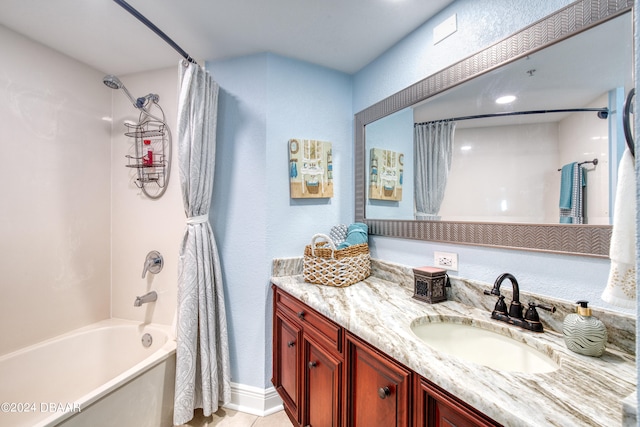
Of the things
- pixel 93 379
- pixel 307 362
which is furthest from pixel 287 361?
pixel 93 379

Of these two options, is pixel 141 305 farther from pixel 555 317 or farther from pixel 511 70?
pixel 511 70

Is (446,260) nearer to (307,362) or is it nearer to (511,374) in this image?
(511,374)

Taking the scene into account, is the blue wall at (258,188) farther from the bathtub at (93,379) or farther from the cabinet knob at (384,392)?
the cabinet knob at (384,392)

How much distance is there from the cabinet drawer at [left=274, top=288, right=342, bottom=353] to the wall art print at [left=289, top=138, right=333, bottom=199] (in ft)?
2.26

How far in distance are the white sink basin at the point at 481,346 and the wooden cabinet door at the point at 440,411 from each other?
17 centimetres

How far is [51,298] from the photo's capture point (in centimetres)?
184

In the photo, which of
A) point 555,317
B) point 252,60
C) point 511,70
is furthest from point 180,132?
point 555,317

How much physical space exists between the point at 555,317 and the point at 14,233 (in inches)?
112

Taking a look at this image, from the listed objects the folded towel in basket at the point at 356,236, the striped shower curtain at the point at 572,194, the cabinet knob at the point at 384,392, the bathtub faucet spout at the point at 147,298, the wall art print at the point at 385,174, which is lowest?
the bathtub faucet spout at the point at 147,298

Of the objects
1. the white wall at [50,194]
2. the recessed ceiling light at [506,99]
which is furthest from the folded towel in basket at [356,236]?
the white wall at [50,194]

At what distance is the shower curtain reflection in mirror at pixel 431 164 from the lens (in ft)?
4.54

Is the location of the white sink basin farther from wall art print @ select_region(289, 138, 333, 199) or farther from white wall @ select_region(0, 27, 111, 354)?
white wall @ select_region(0, 27, 111, 354)

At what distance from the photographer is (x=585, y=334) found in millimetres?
762

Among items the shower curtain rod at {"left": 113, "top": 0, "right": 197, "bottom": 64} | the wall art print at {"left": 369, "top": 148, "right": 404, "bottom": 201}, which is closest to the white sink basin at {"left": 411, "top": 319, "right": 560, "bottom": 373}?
the wall art print at {"left": 369, "top": 148, "right": 404, "bottom": 201}
